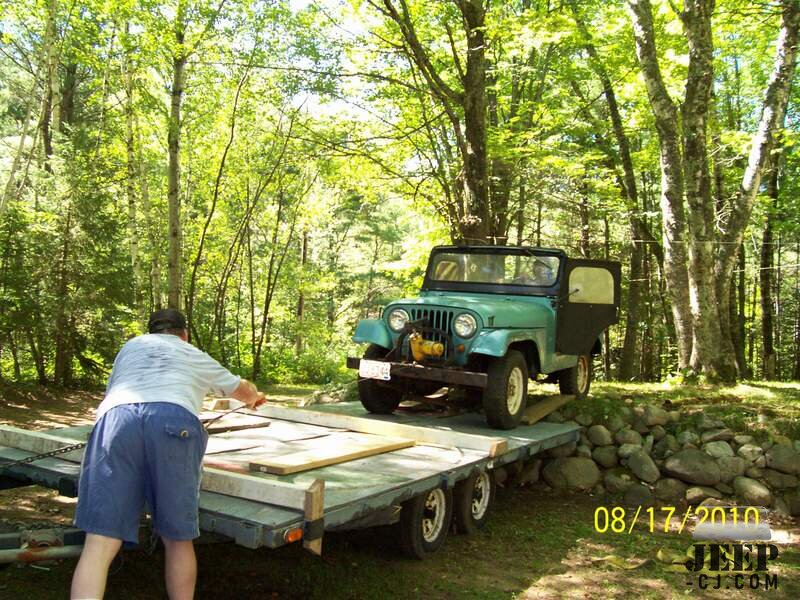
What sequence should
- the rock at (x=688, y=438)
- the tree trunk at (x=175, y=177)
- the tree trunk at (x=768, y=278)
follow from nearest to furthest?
the rock at (x=688, y=438) → the tree trunk at (x=175, y=177) → the tree trunk at (x=768, y=278)

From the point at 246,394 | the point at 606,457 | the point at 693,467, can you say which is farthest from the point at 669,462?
the point at 246,394

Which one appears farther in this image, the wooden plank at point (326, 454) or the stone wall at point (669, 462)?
the stone wall at point (669, 462)

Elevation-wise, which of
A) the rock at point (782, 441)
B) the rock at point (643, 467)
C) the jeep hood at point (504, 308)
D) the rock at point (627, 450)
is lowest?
the rock at point (643, 467)

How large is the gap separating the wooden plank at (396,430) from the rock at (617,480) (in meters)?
2.15

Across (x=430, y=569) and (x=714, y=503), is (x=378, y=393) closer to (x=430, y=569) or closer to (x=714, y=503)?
(x=430, y=569)

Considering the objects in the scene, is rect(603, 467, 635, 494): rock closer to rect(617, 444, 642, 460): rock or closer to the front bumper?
rect(617, 444, 642, 460): rock

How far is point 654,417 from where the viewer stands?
286 inches

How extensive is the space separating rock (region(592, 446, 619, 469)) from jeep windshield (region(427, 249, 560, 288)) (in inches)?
71.7

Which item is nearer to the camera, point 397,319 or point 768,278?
Answer: point 397,319

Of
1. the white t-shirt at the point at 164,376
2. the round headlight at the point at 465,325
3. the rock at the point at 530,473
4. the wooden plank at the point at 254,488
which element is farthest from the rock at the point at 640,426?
the white t-shirt at the point at 164,376

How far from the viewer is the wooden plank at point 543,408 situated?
6.59 metres

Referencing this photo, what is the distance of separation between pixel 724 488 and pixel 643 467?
76 cm

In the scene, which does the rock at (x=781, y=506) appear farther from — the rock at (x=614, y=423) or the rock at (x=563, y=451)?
the rock at (x=563, y=451)

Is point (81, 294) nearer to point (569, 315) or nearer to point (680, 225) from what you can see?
point (569, 315)
